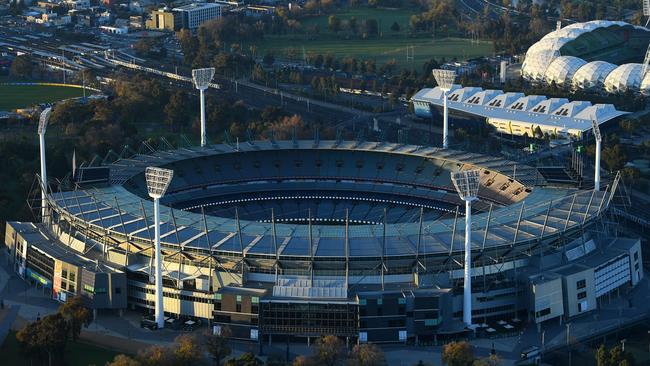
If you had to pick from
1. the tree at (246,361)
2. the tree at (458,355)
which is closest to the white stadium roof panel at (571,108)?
the tree at (458,355)

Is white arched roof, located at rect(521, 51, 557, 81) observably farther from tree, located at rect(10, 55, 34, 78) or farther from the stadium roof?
tree, located at rect(10, 55, 34, 78)

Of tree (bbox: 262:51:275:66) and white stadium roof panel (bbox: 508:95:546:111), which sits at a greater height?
tree (bbox: 262:51:275:66)

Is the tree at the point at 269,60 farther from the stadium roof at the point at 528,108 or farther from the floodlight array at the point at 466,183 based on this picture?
the floodlight array at the point at 466,183

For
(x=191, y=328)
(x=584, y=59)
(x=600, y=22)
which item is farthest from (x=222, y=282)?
(x=600, y=22)

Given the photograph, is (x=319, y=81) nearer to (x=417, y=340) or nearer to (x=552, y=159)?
(x=552, y=159)

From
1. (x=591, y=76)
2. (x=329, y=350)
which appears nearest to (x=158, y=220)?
(x=329, y=350)

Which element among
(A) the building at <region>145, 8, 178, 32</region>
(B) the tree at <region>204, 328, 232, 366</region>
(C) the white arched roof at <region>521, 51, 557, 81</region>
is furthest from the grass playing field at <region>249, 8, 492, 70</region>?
(B) the tree at <region>204, 328, 232, 366</region>
